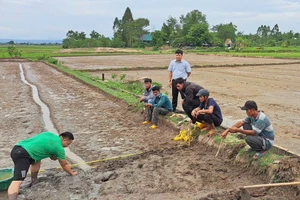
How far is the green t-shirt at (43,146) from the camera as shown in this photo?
439 centimetres

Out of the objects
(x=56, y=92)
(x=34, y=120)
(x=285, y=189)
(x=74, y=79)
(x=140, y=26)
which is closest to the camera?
(x=285, y=189)

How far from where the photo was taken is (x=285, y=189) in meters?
4.40

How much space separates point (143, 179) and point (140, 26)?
9289 cm

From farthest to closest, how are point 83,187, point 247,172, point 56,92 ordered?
point 56,92 < point 247,172 < point 83,187

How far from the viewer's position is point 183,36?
3260 inches

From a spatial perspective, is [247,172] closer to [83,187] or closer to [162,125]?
[83,187]

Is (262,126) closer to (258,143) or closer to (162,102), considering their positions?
(258,143)

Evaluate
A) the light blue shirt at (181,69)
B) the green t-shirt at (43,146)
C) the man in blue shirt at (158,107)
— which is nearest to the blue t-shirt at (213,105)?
the man in blue shirt at (158,107)

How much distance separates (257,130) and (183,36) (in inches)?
3153

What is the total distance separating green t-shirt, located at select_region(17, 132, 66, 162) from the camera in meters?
4.39

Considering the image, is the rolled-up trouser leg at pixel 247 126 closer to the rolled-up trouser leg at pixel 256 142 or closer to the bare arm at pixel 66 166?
the rolled-up trouser leg at pixel 256 142

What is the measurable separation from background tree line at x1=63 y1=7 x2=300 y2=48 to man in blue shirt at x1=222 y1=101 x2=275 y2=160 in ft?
208

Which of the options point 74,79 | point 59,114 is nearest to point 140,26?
point 74,79

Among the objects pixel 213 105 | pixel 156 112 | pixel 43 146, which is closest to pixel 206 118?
pixel 213 105
